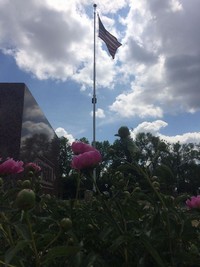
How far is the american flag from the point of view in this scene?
51.8 ft

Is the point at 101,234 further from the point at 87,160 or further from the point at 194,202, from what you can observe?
the point at 194,202

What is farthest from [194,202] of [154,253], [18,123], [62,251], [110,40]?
[110,40]

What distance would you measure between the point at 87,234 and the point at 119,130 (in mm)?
587

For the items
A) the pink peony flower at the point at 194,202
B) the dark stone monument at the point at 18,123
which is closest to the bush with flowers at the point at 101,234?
the pink peony flower at the point at 194,202

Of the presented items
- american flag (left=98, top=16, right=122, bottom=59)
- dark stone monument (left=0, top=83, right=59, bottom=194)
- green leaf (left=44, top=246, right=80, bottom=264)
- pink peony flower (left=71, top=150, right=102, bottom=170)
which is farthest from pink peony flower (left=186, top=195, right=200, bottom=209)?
american flag (left=98, top=16, right=122, bottom=59)

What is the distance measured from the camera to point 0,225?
1194 millimetres

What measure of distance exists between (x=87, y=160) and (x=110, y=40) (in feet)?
50.5

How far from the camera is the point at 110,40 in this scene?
16.3 m

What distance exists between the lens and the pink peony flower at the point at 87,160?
4.91 ft

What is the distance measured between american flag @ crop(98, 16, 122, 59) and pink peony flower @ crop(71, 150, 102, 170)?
14325mm

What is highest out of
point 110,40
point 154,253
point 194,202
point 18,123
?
point 110,40

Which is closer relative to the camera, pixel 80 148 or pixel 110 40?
pixel 80 148

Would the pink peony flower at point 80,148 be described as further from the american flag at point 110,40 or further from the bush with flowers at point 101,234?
the american flag at point 110,40

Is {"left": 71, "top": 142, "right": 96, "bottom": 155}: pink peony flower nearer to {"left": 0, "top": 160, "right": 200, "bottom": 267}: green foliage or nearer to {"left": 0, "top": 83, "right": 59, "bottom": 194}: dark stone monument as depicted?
{"left": 0, "top": 160, "right": 200, "bottom": 267}: green foliage
